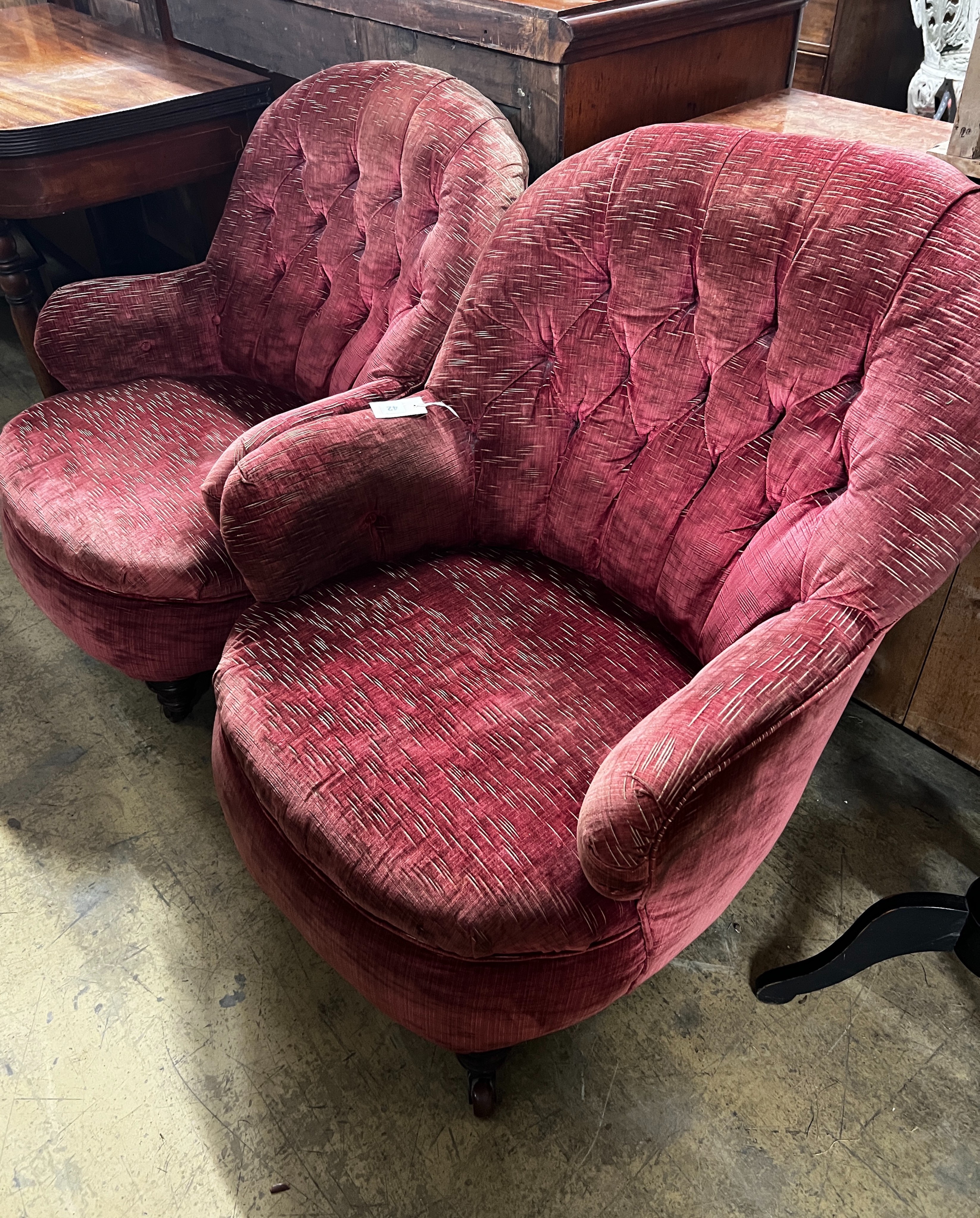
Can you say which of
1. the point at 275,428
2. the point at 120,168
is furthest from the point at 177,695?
the point at 120,168

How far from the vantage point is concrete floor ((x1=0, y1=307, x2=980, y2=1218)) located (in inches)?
44.3

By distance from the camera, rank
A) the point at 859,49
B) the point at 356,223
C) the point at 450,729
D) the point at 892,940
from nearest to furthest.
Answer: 1. the point at 450,729
2. the point at 892,940
3. the point at 356,223
4. the point at 859,49

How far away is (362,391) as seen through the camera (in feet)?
4.58

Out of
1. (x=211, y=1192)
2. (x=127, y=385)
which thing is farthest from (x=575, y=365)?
(x=211, y=1192)

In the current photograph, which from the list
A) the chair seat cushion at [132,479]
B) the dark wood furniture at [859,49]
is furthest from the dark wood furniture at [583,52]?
the dark wood furniture at [859,49]

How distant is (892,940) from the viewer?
1217 mm

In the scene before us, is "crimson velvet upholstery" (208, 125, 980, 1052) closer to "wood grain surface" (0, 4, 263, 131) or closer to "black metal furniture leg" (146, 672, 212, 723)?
"black metal furniture leg" (146, 672, 212, 723)

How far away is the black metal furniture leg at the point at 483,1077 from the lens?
1.14m

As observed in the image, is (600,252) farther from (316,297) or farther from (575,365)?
(316,297)

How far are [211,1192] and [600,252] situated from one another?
1.27 meters

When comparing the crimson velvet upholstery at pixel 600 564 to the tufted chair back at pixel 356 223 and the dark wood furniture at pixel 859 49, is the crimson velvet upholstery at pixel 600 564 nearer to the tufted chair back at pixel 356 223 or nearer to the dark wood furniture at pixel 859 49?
the tufted chair back at pixel 356 223

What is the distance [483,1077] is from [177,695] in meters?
0.85

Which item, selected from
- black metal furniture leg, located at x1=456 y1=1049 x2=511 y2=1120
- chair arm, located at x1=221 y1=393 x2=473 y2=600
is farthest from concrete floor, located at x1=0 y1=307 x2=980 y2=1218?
chair arm, located at x1=221 y1=393 x2=473 y2=600

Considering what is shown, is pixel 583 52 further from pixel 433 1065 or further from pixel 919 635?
pixel 433 1065
